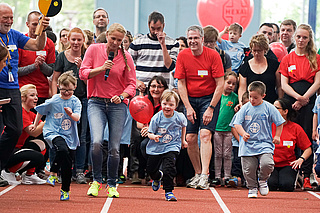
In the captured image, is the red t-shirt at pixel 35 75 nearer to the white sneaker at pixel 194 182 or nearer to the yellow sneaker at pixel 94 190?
the yellow sneaker at pixel 94 190

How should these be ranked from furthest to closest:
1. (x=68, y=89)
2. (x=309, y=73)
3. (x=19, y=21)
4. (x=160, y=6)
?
(x=19, y=21) < (x=160, y=6) < (x=309, y=73) < (x=68, y=89)

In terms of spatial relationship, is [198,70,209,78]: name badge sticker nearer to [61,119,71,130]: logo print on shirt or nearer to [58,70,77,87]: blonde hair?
[58,70,77,87]: blonde hair

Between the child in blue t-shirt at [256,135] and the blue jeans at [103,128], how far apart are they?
145 cm

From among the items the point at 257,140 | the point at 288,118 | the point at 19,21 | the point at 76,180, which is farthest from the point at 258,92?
the point at 19,21

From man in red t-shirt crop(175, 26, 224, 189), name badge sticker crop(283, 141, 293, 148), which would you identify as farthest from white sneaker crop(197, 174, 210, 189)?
name badge sticker crop(283, 141, 293, 148)

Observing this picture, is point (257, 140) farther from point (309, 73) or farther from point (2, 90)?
point (2, 90)

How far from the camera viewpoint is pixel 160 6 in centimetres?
1852

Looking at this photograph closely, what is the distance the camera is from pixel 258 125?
22.2 feet

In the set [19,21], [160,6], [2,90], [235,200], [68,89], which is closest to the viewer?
[2,90]

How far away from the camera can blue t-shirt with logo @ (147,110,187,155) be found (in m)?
6.69

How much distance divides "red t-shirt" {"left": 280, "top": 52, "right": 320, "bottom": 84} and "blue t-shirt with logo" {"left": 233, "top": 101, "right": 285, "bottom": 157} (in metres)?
1.14

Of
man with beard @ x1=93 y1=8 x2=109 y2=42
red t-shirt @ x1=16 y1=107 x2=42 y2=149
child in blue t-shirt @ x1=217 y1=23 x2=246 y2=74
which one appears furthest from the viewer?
child in blue t-shirt @ x1=217 y1=23 x2=246 y2=74

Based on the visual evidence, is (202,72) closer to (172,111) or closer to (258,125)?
(172,111)

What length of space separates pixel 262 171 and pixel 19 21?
16.3 meters
